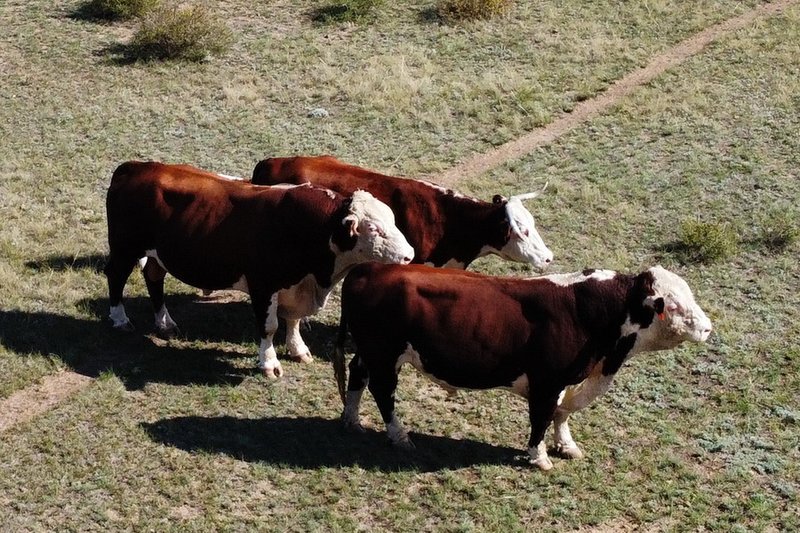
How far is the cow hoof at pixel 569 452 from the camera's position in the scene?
34.3 feet

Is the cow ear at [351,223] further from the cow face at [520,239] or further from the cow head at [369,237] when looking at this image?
the cow face at [520,239]

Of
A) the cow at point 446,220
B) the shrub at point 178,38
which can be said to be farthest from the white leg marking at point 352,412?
the shrub at point 178,38

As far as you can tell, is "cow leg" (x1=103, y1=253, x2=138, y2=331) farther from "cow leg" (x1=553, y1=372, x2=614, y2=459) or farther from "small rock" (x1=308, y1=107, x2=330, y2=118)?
"small rock" (x1=308, y1=107, x2=330, y2=118)

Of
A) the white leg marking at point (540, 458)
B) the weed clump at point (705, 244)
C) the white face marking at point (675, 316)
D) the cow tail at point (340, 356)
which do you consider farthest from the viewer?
the weed clump at point (705, 244)

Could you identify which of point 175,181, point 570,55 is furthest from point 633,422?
point 570,55

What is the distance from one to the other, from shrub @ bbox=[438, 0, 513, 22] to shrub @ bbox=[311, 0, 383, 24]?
4.48ft

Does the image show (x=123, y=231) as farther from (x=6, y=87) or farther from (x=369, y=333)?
(x=6, y=87)

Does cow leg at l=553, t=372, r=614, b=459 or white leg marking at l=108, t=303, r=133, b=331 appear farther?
white leg marking at l=108, t=303, r=133, b=331

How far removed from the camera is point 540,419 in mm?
9992

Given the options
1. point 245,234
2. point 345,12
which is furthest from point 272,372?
point 345,12

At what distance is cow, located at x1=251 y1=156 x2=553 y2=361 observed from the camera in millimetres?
12227

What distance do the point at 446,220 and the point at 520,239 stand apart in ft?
2.62

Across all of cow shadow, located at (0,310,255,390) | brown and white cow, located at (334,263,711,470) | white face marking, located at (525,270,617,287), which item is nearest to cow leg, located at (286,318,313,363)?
cow shadow, located at (0,310,255,390)

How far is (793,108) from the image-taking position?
19.0 m
